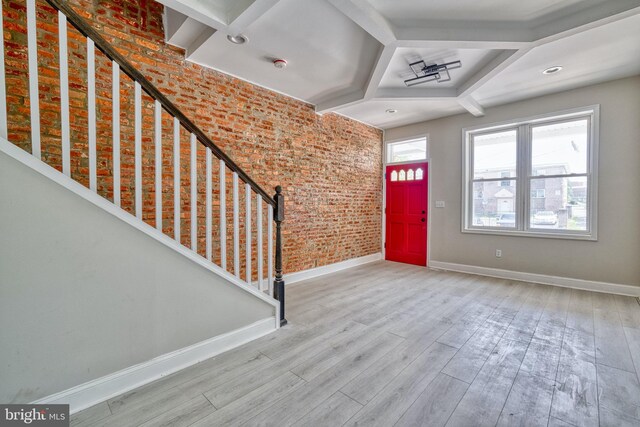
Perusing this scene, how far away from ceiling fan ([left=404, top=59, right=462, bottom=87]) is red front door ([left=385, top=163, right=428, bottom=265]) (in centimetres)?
215

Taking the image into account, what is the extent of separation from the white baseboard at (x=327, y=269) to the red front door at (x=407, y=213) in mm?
531

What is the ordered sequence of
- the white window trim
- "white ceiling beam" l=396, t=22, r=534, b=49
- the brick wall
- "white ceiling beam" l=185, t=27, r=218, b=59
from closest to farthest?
the brick wall < "white ceiling beam" l=396, t=22, r=534, b=49 < "white ceiling beam" l=185, t=27, r=218, b=59 < the white window trim

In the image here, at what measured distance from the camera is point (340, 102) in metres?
4.23

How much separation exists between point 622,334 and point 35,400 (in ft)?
15.0

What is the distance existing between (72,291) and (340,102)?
3.90 m

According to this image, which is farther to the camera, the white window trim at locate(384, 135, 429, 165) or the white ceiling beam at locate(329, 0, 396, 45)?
the white window trim at locate(384, 135, 429, 165)

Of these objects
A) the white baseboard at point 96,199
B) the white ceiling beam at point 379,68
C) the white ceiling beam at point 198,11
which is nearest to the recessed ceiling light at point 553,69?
the white ceiling beam at point 379,68

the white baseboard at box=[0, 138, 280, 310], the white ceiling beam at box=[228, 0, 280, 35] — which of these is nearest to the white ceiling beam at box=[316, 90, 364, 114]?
the white ceiling beam at box=[228, 0, 280, 35]

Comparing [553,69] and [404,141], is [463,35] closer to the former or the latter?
[553,69]

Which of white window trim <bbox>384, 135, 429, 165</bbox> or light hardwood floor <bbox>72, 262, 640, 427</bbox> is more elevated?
white window trim <bbox>384, 135, 429, 165</bbox>

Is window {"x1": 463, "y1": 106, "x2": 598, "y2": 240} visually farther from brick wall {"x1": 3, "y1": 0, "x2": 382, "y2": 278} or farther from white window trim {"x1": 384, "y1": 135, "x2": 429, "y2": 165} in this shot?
brick wall {"x1": 3, "y1": 0, "x2": 382, "y2": 278}

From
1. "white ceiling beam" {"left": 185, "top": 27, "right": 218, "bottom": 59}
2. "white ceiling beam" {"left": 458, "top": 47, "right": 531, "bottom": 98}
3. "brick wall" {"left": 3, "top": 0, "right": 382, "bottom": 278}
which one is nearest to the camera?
"brick wall" {"left": 3, "top": 0, "right": 382, "bottom": 278}

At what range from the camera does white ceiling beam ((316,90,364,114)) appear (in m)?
4.02

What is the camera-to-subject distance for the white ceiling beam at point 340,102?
4019 millimetres
